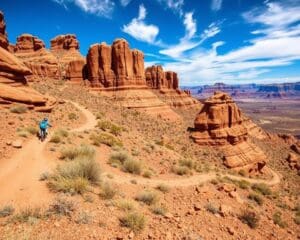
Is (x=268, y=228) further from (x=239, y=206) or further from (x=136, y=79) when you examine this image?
(x=136, y=79)

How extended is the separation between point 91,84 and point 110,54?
8.62 meters

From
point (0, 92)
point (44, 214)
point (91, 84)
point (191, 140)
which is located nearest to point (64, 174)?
point (44, 214)

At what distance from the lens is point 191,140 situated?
39.5 m

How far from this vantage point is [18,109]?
18.3 m

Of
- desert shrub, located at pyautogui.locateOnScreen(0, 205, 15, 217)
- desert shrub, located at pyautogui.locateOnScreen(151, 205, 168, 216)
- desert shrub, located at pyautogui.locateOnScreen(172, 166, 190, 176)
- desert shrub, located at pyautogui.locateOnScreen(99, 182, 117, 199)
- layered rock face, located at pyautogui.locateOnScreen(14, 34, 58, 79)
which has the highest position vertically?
layered rock face, located at pyautogui.locateOnScreen(14, 34, 58, 79)

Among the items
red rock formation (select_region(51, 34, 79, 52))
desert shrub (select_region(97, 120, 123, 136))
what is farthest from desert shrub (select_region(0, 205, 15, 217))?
red rock formation (select_region(51, 34, 79, 52))

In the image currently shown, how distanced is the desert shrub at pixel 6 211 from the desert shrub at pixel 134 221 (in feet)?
10.8

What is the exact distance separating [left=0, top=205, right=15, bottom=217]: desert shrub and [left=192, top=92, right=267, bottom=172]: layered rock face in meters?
32.5

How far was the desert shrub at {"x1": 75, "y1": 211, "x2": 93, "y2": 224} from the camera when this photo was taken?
7.31 meters

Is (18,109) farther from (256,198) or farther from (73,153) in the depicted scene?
(256,198)

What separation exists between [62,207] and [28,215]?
956 millimetres

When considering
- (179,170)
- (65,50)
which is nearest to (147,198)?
(179,170)

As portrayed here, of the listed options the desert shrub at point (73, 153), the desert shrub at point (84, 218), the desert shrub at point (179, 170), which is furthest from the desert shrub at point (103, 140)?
the desert shrub at point (84, 218)

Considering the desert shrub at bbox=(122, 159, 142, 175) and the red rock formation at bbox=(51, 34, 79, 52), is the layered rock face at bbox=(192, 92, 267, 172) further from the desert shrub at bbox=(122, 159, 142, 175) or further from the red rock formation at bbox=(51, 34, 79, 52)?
the red rock formation at bbox=(51, 34, 79, 52)
